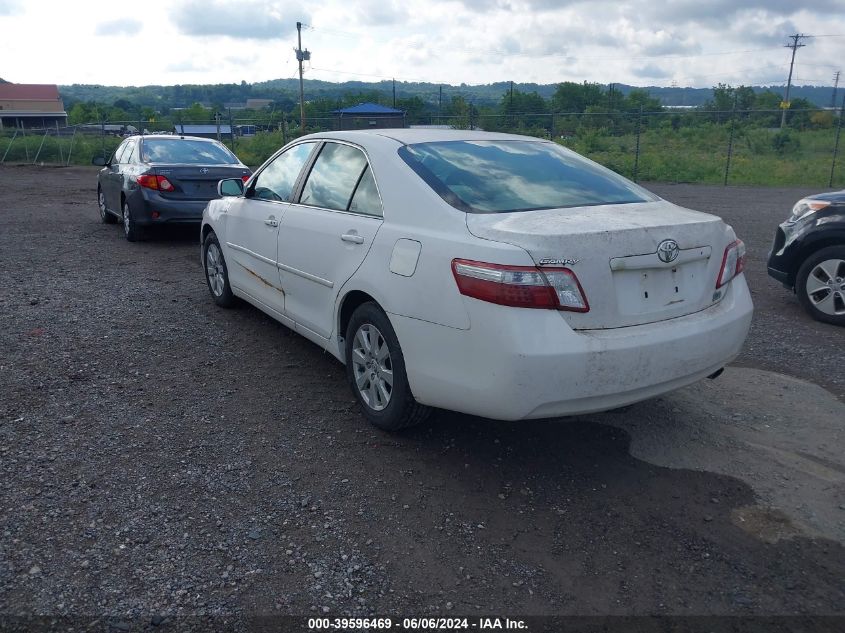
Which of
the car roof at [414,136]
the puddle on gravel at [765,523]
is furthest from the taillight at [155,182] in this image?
the puddle on gravel at [765,523]

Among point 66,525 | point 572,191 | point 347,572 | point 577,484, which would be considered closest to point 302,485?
point 347,572

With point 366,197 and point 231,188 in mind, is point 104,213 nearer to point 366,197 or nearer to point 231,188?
point 231,188

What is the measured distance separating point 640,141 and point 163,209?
25014 mm

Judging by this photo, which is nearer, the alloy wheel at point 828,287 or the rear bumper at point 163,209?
the alloy wheel at point 828,287

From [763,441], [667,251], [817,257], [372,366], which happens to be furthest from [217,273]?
[817,257]

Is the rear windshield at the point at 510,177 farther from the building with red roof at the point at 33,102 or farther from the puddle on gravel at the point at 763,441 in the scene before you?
the building with red roof at the point at 33,102

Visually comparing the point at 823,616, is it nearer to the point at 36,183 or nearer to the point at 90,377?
the point at 90,377

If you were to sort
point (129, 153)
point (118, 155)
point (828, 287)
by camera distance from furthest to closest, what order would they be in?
1. point (118, 155)
2. point (129, 153)
3. point (828, 287)

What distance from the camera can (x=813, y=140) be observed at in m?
30.0

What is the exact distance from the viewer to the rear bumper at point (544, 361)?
3.25 metres

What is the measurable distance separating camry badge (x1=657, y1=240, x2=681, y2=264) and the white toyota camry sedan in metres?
0.01

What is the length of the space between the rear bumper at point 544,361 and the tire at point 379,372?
0.54 feet

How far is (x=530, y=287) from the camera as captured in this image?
3.25 m

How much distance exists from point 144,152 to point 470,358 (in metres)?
8.98
